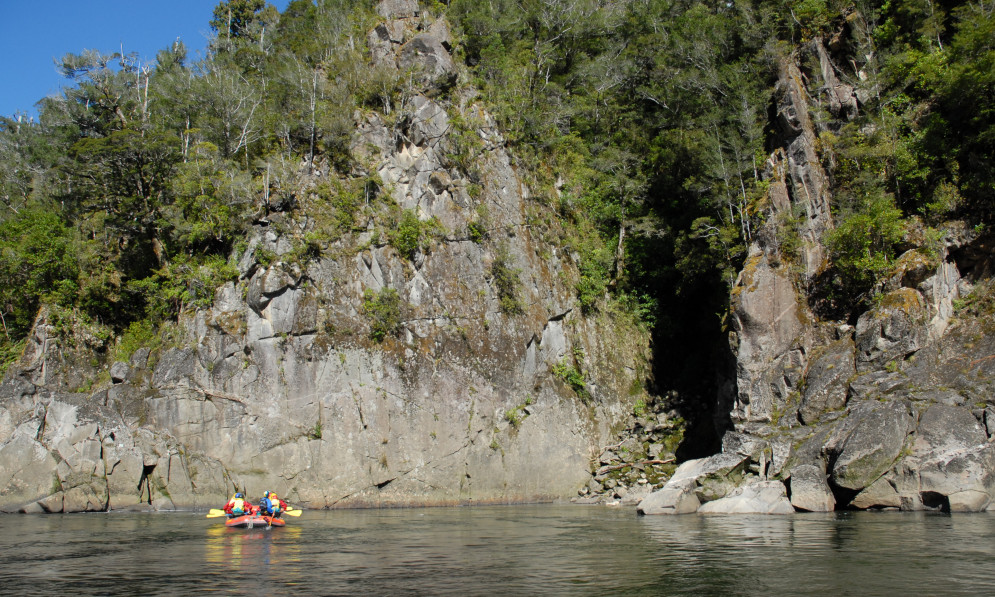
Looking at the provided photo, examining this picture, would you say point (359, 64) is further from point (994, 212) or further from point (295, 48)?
point (994, 212)

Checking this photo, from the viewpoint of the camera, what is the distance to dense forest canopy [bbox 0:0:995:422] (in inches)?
1048

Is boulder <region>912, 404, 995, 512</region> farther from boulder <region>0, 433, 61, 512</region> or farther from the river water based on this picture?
boulder <region>0, 433, 61, 512</region>

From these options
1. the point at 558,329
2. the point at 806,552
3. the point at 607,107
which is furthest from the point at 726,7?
the point at 806,552

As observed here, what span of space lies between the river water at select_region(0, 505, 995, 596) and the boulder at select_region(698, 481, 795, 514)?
49.4 inches

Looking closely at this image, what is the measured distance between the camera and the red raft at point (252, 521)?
20.1 meters

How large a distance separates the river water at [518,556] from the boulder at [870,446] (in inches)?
46.1

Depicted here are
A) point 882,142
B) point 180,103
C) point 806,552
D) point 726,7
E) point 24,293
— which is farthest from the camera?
point 726,7

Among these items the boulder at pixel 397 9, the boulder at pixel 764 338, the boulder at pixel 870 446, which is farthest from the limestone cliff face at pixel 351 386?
the boulder at pixel 870 446

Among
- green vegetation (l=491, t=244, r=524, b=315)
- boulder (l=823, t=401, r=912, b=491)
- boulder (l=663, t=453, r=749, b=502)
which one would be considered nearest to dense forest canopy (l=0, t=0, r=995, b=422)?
green vegetation (l=491, t=244, r=524, b=315)

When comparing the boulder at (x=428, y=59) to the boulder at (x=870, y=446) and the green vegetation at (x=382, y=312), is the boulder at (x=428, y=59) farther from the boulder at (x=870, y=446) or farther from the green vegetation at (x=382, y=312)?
the boulder at (x=870, y=446)

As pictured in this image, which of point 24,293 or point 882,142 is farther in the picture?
point 24,293

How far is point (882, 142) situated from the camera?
88.7 ft

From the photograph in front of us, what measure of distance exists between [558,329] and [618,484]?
26.4 ft

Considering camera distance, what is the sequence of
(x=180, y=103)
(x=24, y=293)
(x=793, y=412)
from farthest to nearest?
(x=180, y=103) < (x=24, y=293) < (x=793, y=412)
